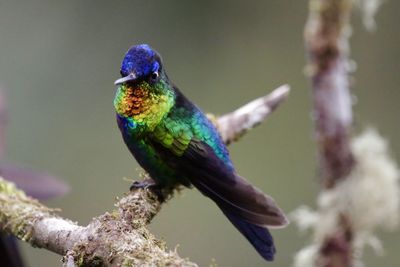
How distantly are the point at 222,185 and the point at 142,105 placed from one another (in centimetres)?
39

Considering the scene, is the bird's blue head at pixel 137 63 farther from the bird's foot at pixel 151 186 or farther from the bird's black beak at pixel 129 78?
the bird's foot at pixel 151 186

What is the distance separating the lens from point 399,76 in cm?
627

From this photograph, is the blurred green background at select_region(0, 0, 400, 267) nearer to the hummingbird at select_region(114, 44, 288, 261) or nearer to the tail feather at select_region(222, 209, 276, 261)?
the hummingbird at select_region(114, 44, 288, 261)

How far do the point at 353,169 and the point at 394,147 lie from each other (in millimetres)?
3269

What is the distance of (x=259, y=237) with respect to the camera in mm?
2756

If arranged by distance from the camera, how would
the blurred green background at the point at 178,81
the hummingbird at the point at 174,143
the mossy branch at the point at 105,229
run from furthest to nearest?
1. the blurred green background at the point at 178,81
2. the hummingbird at the point at 174,143
3. the mossy branch at the point at 105,229

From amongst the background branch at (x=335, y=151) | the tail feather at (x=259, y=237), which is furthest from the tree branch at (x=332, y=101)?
the tail feather at (x=259, y=237)

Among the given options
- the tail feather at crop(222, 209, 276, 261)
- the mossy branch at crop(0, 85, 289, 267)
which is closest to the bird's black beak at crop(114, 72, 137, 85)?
the mossy branch at crop(0, 85, 289, 267)

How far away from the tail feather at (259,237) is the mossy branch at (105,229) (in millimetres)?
292

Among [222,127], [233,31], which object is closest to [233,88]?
[233,31]

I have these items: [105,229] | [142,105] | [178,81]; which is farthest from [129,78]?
[178,81]

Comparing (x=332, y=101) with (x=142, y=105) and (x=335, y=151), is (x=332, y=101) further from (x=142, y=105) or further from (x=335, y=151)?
(x=142, y=105)

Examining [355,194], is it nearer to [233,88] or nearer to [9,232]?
[9,232]

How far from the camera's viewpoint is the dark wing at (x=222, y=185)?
2.63m
